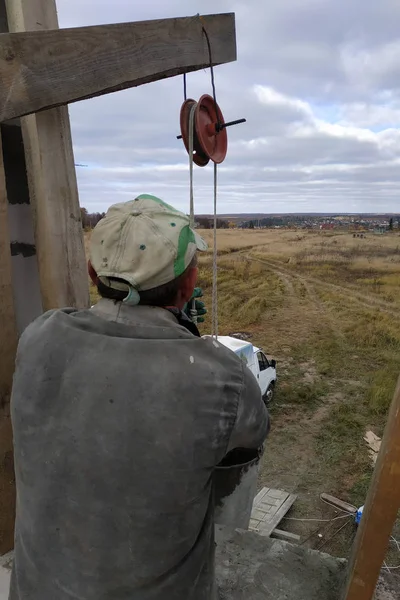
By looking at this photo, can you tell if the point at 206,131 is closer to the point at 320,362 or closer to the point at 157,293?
the point at 157,293

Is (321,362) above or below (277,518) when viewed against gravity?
below

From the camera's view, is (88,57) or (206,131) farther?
(206,131)

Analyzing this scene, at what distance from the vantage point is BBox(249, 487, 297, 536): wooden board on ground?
745 centimetres

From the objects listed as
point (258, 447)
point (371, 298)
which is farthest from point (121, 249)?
point (371, 298)

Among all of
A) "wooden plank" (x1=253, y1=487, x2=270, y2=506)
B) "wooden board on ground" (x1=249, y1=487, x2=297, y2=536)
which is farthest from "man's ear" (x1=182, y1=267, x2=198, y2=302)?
"wooden plank" (x1=253, y1=487, x2=270, y2=506)

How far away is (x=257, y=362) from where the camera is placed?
36.3 feet

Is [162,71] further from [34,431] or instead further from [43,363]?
[34,431]

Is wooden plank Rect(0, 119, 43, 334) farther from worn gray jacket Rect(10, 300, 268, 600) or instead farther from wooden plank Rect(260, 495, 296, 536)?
wooden plank Rect(260, 495, 296, 536)

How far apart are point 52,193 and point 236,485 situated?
140 cm

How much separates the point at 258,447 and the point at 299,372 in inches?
576

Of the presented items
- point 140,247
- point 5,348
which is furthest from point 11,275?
point 140,247

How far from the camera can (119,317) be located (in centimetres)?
121

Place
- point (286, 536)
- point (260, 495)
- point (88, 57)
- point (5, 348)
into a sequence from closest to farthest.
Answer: point (88, 57), point (5, 348), point (286, 536), point (260, 495)

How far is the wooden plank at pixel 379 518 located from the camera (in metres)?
1.50
